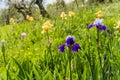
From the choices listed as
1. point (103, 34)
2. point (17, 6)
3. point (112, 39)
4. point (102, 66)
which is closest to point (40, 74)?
point (102, 66)

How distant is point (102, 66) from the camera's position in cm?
200

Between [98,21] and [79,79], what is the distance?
1.34 ft

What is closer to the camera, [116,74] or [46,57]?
[116,74]

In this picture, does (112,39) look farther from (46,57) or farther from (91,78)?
(91,78)

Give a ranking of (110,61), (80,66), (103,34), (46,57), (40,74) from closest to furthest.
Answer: (40,74), (110,61), (80,66), (46,57), (103,34)

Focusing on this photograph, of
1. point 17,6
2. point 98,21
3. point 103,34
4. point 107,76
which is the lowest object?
point 17,6

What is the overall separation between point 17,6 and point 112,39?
111 ft

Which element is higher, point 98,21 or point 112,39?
point 98,21

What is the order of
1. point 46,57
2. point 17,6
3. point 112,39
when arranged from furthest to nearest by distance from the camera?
1. point 17,6
2. point 112,39
3. point 46,57

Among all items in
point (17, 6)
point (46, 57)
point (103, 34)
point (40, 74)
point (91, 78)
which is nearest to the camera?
point (91, 78)

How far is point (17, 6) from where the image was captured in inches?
1430

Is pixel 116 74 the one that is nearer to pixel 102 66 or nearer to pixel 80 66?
pixel 102 66

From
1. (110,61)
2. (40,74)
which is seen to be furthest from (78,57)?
(40,74)

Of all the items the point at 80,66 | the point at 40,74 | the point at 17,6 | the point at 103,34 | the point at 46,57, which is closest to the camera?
the point at 40,74
